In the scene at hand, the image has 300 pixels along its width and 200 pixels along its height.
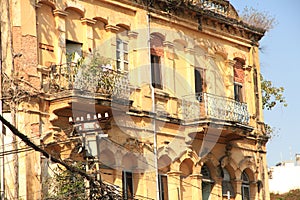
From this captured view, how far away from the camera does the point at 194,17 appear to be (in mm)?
29891

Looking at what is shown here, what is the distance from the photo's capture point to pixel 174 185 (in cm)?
2775

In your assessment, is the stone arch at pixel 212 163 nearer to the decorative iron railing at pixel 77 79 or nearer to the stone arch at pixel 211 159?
the stone arch at pixel 211 159

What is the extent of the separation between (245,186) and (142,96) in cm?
655

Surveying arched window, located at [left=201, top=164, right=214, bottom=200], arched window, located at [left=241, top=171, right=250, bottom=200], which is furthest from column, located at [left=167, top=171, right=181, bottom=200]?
arched window, located at [left=241, top=171, right=250, bottom=200]

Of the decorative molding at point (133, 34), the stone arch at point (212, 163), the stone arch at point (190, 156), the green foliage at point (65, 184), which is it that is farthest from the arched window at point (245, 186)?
the green foliage at point (65, 184)

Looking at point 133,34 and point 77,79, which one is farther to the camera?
point 133,34

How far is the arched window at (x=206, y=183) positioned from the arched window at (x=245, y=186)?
199 centimetres

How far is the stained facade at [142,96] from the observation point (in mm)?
23234

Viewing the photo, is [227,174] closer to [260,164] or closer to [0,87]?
[260,164]

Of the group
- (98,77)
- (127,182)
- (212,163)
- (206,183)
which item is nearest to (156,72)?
(212,163)

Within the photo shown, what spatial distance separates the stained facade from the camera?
2323 cm

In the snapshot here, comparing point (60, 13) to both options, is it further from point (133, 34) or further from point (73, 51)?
point (133, 34)

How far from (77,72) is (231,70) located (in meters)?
9.15

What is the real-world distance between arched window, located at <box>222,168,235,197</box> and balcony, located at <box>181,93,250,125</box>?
6.71 feet
